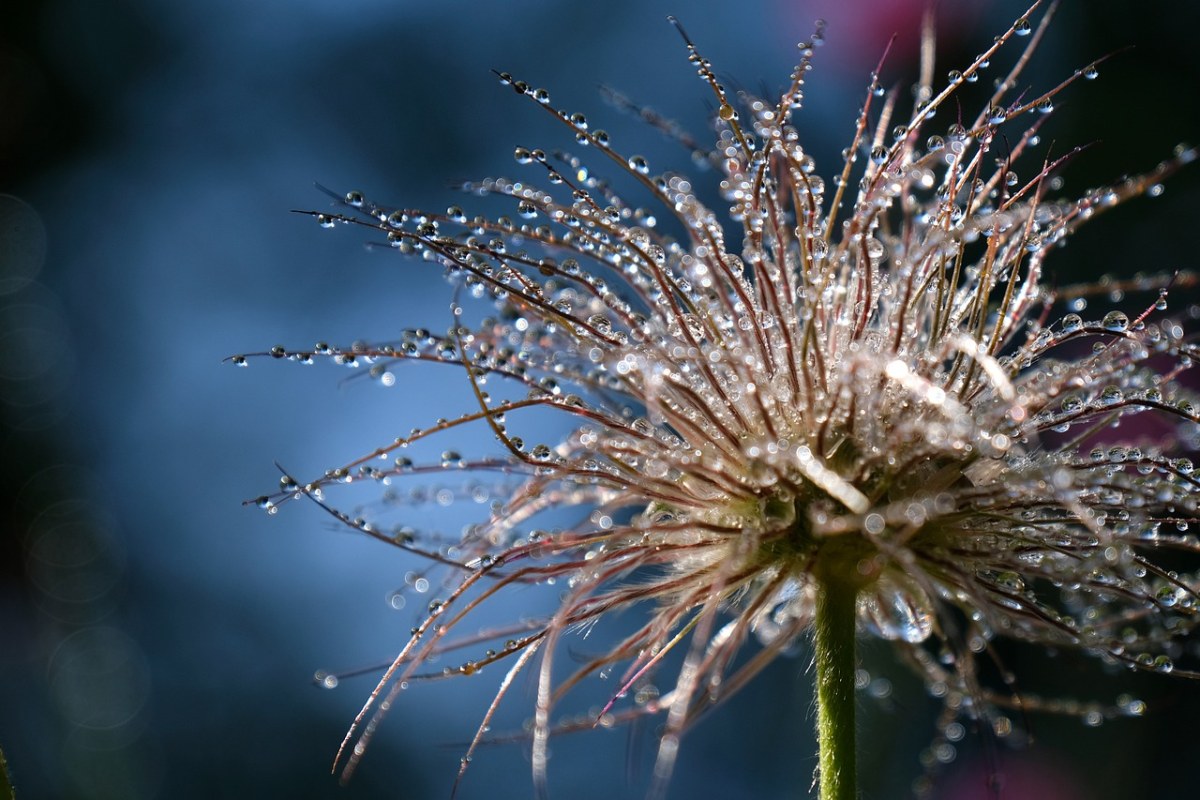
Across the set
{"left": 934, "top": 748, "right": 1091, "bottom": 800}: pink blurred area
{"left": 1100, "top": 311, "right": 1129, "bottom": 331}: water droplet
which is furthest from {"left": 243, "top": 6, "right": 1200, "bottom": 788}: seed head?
{"left": 934, "top": 748, "right": 1091, "bottom": 800}: pink blurred area

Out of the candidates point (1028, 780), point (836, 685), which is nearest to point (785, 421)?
point (836, 685)

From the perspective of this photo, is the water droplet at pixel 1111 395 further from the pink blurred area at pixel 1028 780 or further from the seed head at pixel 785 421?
the pink blurred area at pixel 1028 780

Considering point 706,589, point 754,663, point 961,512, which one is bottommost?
point 754,663

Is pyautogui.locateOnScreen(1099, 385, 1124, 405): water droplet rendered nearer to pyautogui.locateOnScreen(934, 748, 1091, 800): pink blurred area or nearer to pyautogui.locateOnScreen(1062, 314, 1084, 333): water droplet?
pyautogui.locateOnScreen(1062, 314, 1084, 333): water droplet

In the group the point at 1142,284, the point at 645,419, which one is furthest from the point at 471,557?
the point at 1142,284

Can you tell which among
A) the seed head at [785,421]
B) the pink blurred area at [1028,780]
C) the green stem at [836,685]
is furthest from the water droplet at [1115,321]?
the pink blurred area at [1028,780]

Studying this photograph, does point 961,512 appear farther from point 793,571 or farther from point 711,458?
point 711,458

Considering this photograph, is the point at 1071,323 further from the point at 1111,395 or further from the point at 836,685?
the point at 836,685
